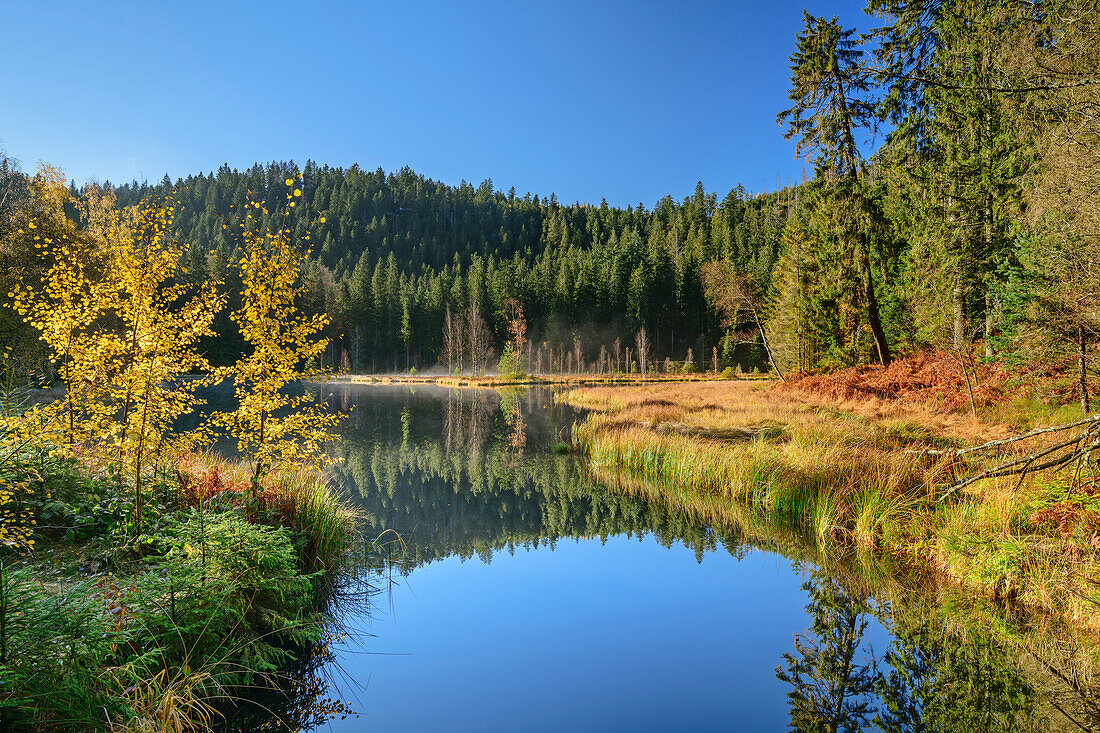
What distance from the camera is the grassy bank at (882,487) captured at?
5.55 m

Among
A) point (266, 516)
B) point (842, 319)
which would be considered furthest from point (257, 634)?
point (842, 319)

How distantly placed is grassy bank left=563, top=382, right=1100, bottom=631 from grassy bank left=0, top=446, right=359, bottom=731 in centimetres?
708

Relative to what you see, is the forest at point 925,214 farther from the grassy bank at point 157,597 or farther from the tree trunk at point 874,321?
the grassy bank at point 157,597

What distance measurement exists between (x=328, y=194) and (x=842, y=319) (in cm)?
13188

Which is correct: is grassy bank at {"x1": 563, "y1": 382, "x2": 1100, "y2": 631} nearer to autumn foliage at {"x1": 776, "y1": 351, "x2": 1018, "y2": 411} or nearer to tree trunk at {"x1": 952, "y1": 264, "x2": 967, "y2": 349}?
autumn foliage at {"x1": 776, "y1": 351, "x2": 1018, "y2": 411}

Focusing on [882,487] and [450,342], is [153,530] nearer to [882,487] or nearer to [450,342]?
[882,487]

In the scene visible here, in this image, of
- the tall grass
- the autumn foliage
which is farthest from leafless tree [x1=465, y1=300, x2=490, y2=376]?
the tall grass

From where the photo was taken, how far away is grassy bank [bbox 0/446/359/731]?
3.04m

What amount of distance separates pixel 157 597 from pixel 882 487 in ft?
29.7

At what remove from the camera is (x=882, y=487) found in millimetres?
8039

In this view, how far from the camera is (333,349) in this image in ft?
235

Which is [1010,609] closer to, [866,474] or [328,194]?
[866,474]

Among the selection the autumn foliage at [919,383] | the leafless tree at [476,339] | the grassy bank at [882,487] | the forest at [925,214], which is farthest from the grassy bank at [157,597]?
the leafless tree at [476,339]

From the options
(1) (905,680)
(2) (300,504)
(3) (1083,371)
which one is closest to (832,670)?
(1) (905,680)
